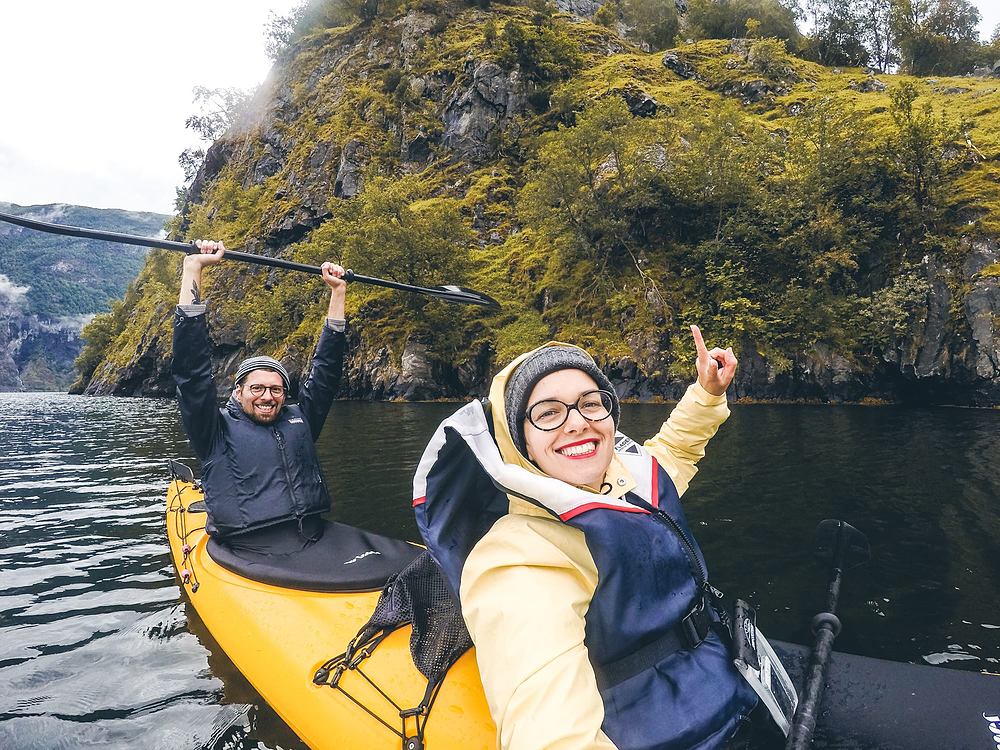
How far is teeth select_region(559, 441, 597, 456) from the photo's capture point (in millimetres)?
1924

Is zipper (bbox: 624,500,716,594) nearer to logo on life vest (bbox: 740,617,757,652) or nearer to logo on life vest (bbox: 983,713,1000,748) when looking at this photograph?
logo on life vest (bbox: 740,617,757,652)

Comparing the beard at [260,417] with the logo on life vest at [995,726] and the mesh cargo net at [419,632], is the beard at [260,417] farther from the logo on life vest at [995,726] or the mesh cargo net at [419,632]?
the logo on life vest at [995,726]

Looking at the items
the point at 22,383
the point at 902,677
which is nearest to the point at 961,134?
the point at 902,677

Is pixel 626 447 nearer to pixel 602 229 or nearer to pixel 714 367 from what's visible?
pixel 714 367

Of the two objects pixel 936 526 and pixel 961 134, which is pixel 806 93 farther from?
pixel 936 526

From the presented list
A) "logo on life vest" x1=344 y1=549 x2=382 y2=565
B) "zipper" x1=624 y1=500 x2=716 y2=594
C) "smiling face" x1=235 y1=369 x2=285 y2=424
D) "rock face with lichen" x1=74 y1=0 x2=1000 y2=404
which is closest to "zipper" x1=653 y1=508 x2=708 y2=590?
"zipper" x1=624 y1=500 x2=716 y2=594

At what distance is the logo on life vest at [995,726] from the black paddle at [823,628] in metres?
0.56

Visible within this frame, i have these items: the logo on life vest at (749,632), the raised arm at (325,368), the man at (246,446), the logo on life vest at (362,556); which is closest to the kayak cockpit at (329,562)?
the logo on life vest at (362,556)

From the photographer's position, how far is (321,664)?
289 cm

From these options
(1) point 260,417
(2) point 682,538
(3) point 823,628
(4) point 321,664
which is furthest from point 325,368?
(3) point 823,628

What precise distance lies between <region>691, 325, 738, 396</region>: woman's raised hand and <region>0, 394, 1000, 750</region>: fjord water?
2219 millimetres

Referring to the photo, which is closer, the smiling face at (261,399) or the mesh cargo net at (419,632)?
the mesh cargo net at (419,632)

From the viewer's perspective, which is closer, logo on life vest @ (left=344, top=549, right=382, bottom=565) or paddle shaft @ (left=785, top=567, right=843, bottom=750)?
paddle shaft @ (left=785, top=567, right=843, bottom=750)

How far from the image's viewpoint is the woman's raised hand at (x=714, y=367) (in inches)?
111
